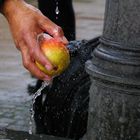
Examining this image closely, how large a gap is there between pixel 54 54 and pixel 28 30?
0.48ft

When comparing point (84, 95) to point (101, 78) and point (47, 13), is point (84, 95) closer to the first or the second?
point (101, 78)

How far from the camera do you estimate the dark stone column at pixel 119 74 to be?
339cm

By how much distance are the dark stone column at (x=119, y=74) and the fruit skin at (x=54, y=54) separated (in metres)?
1.18

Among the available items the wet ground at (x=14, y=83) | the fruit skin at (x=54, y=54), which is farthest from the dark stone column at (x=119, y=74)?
the wet ground at (x=14, y=83)

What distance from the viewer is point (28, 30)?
6.77 feet

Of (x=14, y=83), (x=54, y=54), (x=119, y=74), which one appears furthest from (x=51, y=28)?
(x=14, y=83)

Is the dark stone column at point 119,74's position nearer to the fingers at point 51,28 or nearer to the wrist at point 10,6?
the fingers at point 51,28

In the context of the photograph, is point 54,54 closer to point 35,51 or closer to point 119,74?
point 35,51

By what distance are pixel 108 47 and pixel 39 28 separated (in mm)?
1444

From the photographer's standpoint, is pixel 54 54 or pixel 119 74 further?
pixel 119 74

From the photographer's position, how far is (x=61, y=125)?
175 inches

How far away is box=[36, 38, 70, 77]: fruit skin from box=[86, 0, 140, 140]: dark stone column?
1179 mm

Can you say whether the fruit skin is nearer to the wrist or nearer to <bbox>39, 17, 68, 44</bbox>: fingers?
<bbox>39, 17, 68, 44</bbox>: fingers

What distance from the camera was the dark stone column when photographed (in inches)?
133
